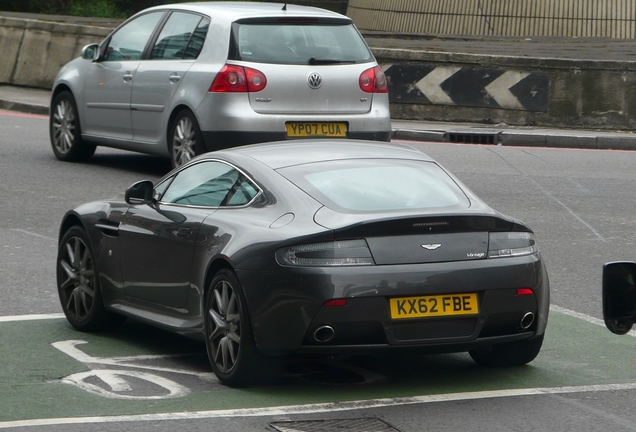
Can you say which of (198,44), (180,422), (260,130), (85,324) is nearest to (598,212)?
(260,130)

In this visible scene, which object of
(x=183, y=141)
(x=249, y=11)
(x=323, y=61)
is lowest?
(x=183, y=141)

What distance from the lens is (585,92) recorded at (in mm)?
17797

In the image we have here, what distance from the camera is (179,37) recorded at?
1254 centimetres

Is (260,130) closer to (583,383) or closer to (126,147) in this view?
(126,147)

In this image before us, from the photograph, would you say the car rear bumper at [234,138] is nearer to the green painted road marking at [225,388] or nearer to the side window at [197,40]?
the side window at [197,40]

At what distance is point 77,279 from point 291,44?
4923 mm

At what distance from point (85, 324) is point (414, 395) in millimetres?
2324

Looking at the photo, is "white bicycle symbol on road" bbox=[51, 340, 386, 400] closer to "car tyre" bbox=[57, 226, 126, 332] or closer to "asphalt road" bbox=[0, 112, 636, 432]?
"asphalt road" bbox=[0, 112, 636, 432]

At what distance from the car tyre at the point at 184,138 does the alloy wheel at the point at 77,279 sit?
14.1 feet

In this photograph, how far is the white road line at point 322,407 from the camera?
5465 millimetres

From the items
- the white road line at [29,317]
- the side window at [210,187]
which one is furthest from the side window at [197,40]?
the side window at [210,187]

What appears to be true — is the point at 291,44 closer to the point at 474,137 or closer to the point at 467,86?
the point at 474,137

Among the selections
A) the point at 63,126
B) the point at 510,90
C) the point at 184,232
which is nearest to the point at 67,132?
the point at 63,126

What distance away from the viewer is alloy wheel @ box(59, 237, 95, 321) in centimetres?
743
